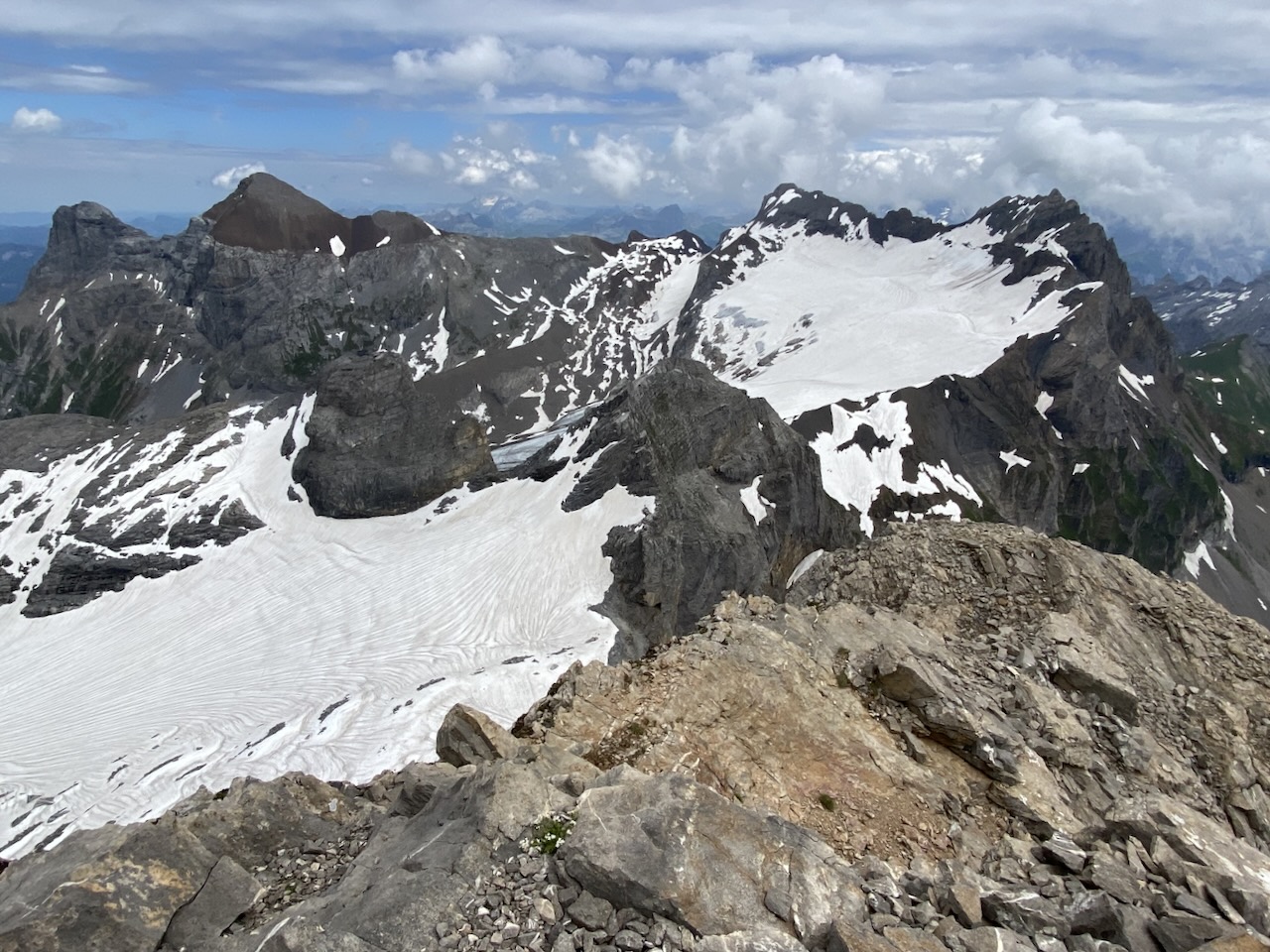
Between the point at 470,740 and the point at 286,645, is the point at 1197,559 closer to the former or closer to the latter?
the point at 286,645

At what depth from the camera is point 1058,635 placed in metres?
22.9

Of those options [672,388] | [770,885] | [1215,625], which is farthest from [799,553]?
[770,885]

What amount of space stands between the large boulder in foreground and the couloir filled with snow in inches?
93.8

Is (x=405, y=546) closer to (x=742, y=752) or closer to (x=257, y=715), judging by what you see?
(x=257, y=715)

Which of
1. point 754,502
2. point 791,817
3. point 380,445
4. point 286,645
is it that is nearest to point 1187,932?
point 791,817

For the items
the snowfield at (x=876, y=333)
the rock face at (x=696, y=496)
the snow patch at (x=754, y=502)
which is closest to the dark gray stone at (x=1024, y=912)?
the rock face at (x=696, y=496)

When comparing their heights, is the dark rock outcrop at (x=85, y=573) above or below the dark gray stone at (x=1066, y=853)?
below

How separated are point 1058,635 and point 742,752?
12921 mm

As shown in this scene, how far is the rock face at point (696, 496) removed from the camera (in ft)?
195

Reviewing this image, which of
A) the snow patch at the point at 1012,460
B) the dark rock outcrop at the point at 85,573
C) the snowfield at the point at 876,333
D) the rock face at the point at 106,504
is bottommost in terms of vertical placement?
the snow patch at the point at 1012,460

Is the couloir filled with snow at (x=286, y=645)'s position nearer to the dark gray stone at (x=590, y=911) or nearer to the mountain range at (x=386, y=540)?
the mountain range at (x=386, y=540)

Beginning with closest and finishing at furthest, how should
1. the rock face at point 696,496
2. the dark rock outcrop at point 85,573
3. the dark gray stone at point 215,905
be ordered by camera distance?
the dark gray stone at point 215,905 < the rock face at point 696,496 < the dark rock outcrop at point 85,573

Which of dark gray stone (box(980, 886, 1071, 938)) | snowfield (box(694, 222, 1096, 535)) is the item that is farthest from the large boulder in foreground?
dark gray stone (box(980, 886, 1071, 938))

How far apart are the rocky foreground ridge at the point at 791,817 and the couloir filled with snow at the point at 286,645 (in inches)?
1019
